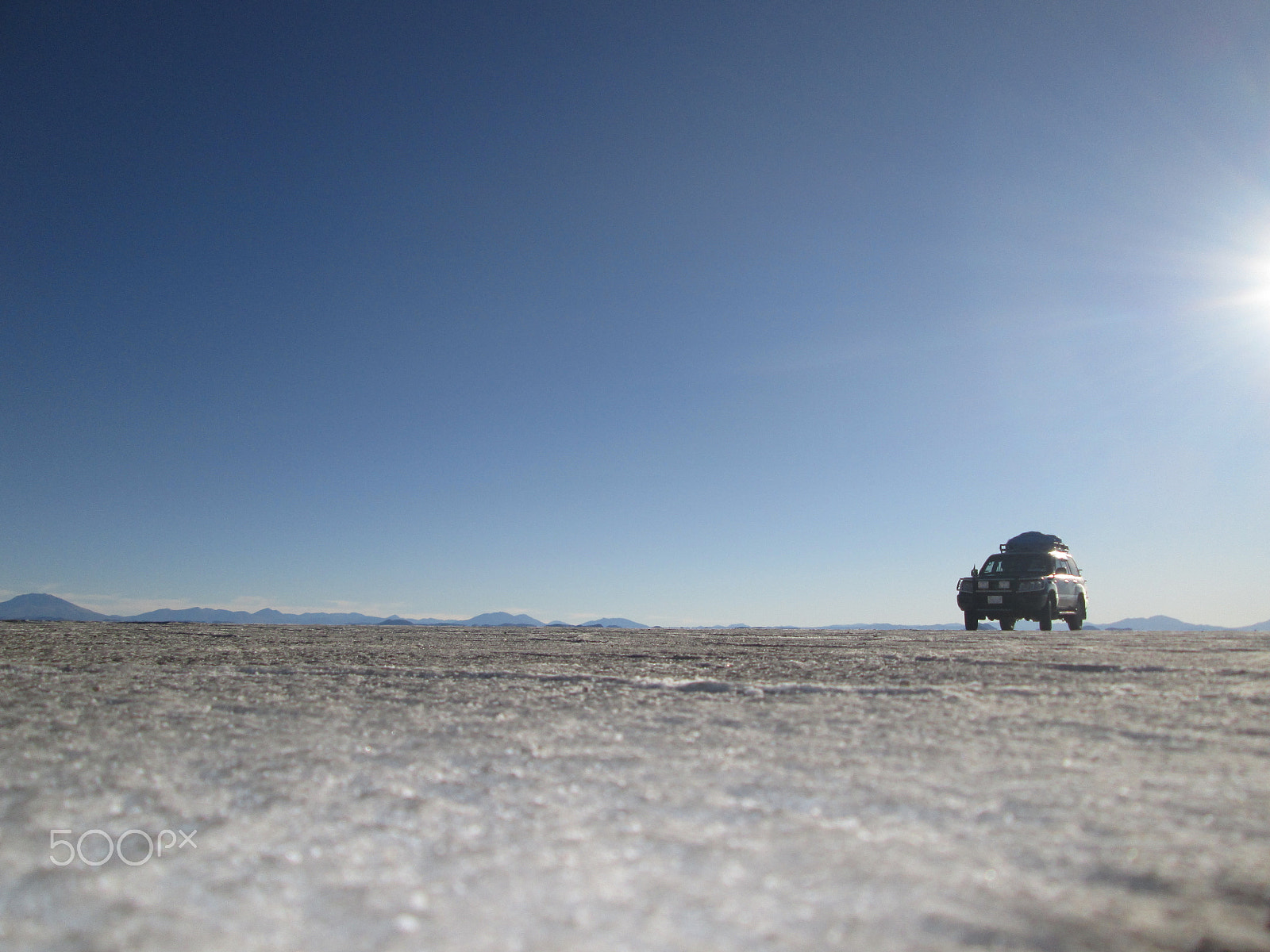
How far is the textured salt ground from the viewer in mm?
1058

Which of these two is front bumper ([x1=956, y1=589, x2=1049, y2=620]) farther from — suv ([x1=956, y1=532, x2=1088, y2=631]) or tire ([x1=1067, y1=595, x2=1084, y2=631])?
tire ([x1=1067, y1=595, x2=1084, y2=631])

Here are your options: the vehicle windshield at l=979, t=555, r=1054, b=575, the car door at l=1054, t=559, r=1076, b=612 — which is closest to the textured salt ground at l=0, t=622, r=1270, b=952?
the vehicle windshield at l=979, t=555, r=1054, b=575

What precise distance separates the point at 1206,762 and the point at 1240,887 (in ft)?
3.03

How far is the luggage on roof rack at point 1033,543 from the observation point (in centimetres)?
1566

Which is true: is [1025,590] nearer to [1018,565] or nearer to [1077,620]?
[1018,565]

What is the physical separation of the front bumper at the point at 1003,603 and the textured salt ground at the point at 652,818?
11068 mm

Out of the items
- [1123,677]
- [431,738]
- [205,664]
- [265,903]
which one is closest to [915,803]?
[265,903]

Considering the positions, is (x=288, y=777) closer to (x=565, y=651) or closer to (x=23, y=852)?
(x=23, y=852)

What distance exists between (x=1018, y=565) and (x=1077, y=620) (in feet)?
5.93

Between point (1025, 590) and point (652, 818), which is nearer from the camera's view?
point (652, 818)

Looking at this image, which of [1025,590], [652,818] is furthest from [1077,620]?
[652,818]

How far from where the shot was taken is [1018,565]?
1437 centimetres

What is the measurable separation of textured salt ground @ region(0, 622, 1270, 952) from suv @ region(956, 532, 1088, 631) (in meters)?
11.1

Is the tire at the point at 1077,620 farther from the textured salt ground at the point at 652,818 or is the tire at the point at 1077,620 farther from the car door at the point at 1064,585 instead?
the textured salt ground at the point at 652,818
